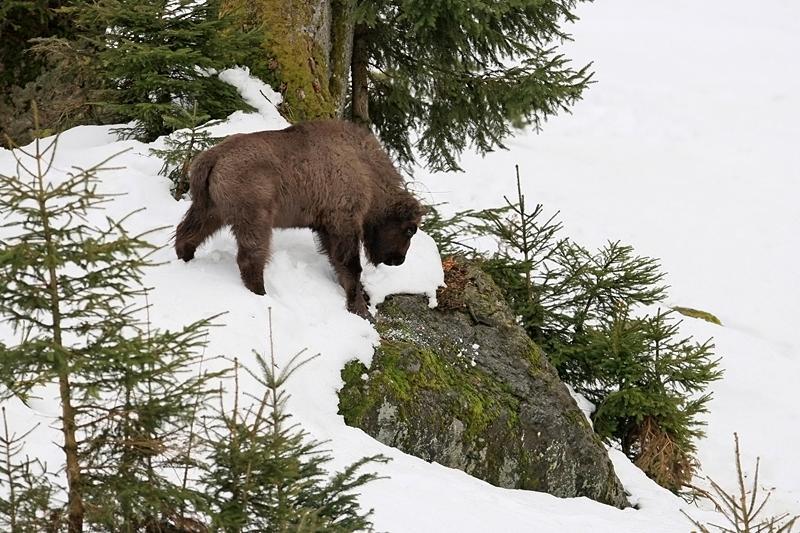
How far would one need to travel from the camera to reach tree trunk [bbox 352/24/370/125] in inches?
483

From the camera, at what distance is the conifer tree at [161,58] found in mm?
8750

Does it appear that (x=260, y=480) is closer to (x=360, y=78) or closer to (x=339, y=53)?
(x=339, y=53)

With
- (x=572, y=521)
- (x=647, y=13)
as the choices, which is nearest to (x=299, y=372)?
(x=572, y=521)

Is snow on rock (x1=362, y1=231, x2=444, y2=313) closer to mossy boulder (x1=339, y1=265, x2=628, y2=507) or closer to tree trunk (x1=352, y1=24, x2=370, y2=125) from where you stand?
mossy boulder (x1=339, y1=265, x2=628, y2=507)

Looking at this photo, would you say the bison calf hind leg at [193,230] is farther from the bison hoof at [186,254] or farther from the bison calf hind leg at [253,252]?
the bison calf hind leg at [253,252]

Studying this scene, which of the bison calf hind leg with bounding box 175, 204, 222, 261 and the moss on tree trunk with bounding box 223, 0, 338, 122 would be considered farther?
the moss on tree trunk with bounding box 223, 0, 338, 122

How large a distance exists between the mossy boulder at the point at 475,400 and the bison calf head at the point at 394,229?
18.2 inches

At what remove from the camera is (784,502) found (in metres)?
13.0

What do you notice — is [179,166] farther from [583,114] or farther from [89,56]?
[583,114]

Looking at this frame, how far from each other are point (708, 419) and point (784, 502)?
2273mm

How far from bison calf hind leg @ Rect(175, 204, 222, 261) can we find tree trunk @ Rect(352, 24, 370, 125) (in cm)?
506

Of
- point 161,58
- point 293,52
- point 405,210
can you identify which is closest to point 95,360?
point 405,210

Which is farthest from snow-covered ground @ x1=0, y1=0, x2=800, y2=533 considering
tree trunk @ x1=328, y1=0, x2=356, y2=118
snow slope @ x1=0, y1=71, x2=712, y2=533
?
tree trunk @ x1=328, y1=0, x2=356, y2=118

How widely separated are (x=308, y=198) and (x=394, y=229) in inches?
42.0
